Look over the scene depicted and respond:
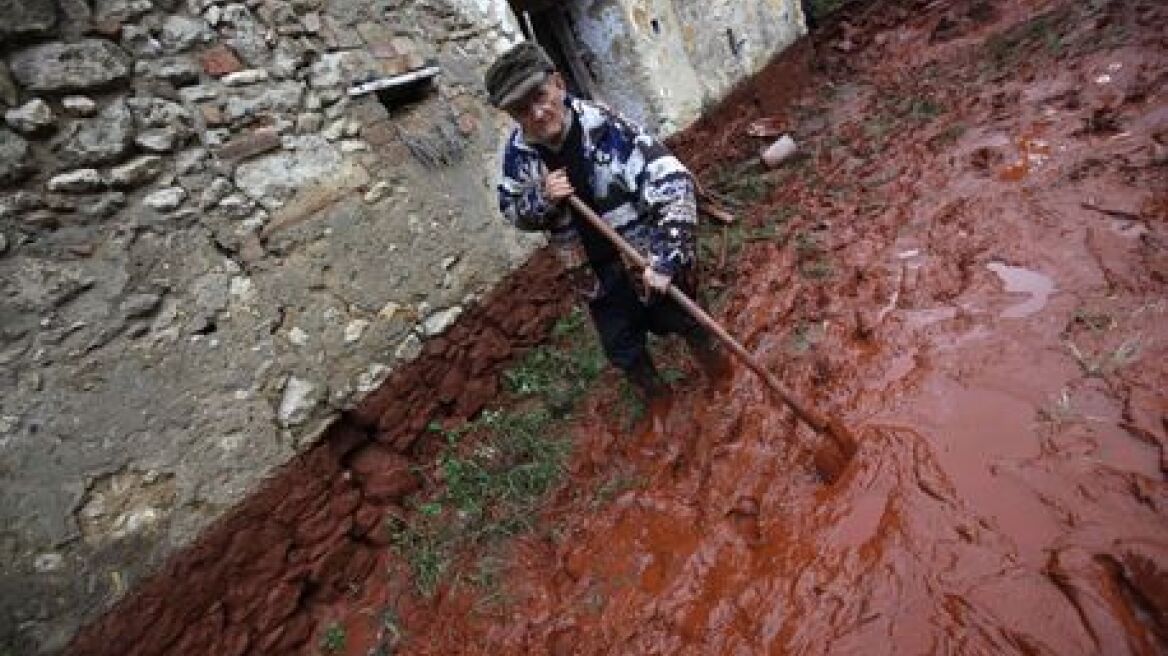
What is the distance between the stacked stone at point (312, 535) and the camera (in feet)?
8.49

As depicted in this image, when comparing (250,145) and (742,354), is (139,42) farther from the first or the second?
(742,354)

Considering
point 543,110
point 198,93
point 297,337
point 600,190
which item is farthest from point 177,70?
point 600,190

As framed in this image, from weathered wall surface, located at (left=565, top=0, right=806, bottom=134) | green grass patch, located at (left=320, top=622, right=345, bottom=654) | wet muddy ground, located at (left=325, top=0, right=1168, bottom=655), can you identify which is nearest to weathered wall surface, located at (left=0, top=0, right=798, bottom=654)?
green grass patch, located at (left=320, top=622, right=345, bottom=654)

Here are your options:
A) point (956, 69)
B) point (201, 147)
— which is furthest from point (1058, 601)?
point (956, 69)

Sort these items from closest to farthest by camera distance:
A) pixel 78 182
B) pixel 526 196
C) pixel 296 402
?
1. pixel 78 182
2. pixel 526 196
3. pixel 296 402

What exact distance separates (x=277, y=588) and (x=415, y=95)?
8.51 ft

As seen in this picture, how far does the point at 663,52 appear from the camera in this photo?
5547mm

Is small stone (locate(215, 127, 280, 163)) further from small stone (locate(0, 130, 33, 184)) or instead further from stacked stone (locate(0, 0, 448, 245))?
small stone (locate(0, 130, 33, 184))

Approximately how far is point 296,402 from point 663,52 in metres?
4.04

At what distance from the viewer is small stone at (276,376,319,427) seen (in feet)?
9.89

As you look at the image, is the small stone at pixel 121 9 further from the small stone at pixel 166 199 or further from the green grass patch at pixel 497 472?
the green grass patch at pixel 497 472

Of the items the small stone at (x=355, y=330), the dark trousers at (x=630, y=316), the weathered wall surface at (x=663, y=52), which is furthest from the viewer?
the weathered wall surface at (x=663, y=52)

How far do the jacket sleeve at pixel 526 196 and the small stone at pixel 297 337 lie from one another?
108 cm

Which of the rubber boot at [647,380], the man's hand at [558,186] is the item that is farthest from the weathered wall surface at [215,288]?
the man's hand at [558,186]
